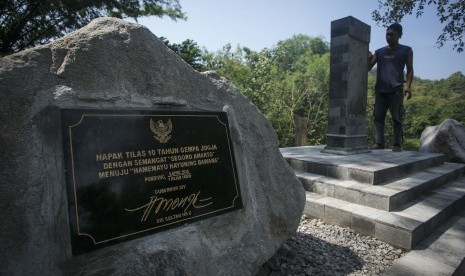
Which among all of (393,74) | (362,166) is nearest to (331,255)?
(362,166)

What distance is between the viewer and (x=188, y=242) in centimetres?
203

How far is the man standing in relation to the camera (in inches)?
232

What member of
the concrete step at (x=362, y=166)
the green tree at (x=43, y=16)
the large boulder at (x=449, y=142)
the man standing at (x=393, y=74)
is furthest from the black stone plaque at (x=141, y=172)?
the green tree at (x=43, y=16)

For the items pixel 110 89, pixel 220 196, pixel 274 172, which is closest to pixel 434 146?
pixel 274 172

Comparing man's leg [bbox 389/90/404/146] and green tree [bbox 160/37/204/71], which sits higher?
green tree [bbox 160/37/204/71]

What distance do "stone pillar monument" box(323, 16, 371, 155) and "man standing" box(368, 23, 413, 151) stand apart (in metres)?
0.35

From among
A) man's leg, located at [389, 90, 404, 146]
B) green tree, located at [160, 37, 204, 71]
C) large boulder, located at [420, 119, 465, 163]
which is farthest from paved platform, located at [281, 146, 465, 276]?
green tree, located at [160, 37, 204, 71]

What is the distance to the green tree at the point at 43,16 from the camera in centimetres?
866

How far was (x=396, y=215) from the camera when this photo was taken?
3498 mm

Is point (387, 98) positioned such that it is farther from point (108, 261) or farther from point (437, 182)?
point (108, 261)

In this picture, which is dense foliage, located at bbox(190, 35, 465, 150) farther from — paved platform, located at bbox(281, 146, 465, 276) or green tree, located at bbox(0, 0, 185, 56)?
paved platform, located at bbox(281, 146, 465, 276)

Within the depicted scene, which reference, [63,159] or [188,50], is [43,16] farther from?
[63,159]

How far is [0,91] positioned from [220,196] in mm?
1602

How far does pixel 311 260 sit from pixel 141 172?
80.1 inches
